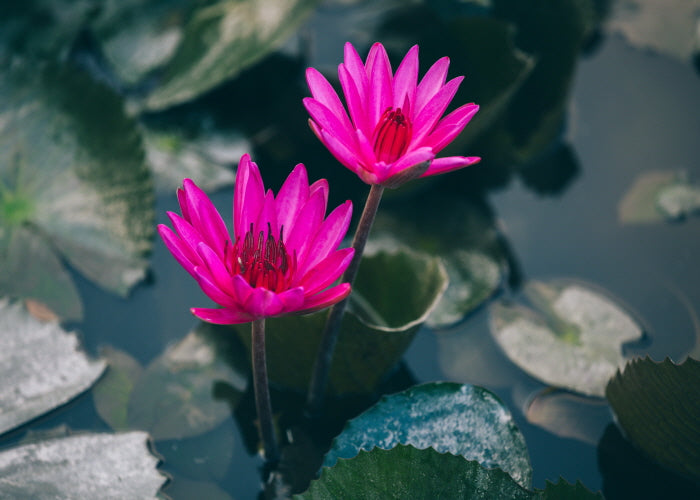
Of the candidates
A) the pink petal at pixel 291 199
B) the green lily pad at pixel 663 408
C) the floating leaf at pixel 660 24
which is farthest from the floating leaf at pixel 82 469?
the floating leaf at pixel 660 24

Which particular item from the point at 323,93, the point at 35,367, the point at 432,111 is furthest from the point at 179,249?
the point at 35,367

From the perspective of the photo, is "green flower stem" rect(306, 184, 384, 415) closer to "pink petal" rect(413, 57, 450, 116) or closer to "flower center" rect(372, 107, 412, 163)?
"flower center" rect(372, 107, 412, 163)

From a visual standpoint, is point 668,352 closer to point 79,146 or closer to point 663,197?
point 663,197

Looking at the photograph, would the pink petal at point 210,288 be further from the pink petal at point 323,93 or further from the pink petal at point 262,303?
the pink petal at point 323,93

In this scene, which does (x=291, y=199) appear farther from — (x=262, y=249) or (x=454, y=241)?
(x=454, y=241)

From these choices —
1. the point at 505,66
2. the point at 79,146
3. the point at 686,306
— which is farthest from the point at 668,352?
the point at 79,146

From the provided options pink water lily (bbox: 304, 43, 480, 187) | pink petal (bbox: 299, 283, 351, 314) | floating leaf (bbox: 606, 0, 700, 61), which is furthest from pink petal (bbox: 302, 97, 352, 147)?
floating leaf (bbox: 606, 0, 700, 61)
